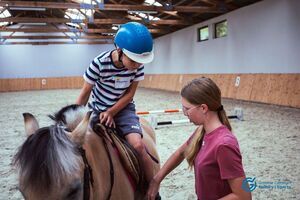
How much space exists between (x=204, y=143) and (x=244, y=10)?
474 inches

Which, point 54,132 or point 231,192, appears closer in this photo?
point 54,132

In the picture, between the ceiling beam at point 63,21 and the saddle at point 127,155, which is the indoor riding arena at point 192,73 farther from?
the saddle at point 127,155

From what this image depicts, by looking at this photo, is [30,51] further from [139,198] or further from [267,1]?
[139,198]

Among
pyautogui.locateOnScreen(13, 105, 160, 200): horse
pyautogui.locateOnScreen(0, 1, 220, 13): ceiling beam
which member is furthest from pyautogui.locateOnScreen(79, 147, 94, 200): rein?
pyautogui.locateOnScreen(0, 1, 220, 13): ceiling beam

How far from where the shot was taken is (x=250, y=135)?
6191 millimetres

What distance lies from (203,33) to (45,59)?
15.0 m

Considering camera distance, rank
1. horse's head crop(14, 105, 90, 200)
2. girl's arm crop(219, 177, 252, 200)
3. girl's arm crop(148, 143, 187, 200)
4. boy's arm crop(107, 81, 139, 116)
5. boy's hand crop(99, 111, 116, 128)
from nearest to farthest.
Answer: horse's head crop(14, 105, 90, 200), girl's arm crop(219, 177, 252, 200), girl's arm crop(148, 143, 187, 200), boy's hand crop(99, 111, 116, 128), boy's arm crop(107, 81, 139, 116)

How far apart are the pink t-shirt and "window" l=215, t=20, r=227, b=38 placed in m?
13.2

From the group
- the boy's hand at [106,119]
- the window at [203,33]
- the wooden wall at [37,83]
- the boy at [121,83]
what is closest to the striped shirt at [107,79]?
the boy at [121,83]

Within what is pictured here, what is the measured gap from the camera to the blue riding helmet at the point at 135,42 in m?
1.90

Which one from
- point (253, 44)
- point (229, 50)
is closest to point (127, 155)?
point (253, 44)

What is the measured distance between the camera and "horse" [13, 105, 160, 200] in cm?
125

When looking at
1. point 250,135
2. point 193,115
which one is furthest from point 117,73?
point 250,135

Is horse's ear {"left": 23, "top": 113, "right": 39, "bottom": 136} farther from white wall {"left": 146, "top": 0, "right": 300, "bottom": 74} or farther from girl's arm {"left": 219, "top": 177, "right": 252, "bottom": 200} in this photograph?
white wall {"left": 146, "top": 0, "right": 300, "bottom": 74}
